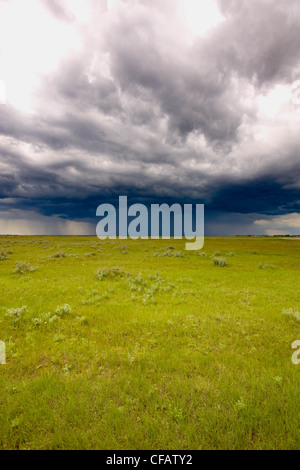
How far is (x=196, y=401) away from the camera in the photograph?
4.66m

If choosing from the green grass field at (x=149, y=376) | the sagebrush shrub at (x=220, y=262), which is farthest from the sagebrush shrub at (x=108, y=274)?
the sagebrush shrub at (x=220, y=262)

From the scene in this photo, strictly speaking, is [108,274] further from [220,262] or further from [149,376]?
[220,262]

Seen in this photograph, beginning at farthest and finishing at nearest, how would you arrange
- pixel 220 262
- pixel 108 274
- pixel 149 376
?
pixel 220 262, pixel 108 274, pixel 149 376

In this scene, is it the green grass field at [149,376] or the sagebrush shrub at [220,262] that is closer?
the green grass field at [149,376]

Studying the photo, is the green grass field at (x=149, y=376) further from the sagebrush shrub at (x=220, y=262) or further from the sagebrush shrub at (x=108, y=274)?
the sagebrush shrub at (x=220, y=262)

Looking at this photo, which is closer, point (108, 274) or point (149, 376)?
point (149, 376)

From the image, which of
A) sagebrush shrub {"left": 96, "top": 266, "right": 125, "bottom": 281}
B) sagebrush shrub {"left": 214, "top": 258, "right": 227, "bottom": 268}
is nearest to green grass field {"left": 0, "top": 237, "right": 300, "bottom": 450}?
sagebrush shrub {"left": 96, "top": 266, "right": 125, "bottom": 281}

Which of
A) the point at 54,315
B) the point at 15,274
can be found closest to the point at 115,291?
the point at 54,315

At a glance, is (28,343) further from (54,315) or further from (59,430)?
(59,430)

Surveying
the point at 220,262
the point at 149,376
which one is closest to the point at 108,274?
the point at 149,376

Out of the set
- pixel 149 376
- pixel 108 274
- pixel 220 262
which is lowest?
pixel 149 376

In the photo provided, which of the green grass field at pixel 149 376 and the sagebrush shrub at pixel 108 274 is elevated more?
the sagebrush shrub at pixel 108 274

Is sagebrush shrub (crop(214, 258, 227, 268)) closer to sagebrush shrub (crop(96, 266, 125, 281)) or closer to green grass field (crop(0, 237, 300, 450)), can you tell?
sagebrush shrub (crop(96, 266, 125, 281))
